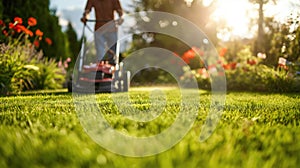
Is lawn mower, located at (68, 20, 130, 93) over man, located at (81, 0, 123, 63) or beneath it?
beneath

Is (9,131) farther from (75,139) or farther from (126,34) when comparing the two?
(126,34)

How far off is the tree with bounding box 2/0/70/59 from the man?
3.84m

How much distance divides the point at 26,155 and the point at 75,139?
1.04 feet

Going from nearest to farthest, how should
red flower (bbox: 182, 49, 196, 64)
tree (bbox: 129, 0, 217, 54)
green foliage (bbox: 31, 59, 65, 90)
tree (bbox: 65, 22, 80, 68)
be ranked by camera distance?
green foliage (bbox: 31, 59, 65, 90), red flower (bbox: 182, 49, 196, 64), tree (bbox: 129, 0, 217, 54), tree (bbox: 65, 22, 80, 68)

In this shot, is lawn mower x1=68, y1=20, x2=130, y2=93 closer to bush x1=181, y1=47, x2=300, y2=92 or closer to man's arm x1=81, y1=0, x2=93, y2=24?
man's arm x1=81, y1=0, x2=93, y2=24

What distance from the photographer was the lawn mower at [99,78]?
6.42 metres

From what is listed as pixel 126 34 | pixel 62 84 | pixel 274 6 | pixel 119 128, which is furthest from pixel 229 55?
pixel 119 128

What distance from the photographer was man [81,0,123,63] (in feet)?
22.2

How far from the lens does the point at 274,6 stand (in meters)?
10.4

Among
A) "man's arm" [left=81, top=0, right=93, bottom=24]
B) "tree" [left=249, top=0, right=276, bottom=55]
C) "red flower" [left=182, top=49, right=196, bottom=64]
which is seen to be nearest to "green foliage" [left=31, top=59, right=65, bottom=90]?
"man's arm" [left=81, top=0, right=93, bottom=24]

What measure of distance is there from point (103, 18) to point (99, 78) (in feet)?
3.85

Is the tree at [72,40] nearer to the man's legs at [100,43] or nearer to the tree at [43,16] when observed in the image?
the tree at [43,16]

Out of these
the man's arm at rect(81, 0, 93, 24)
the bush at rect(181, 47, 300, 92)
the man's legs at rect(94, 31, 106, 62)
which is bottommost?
the bush at rect(181, 47, 300, 92)

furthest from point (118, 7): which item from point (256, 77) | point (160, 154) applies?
point (160, 154)
